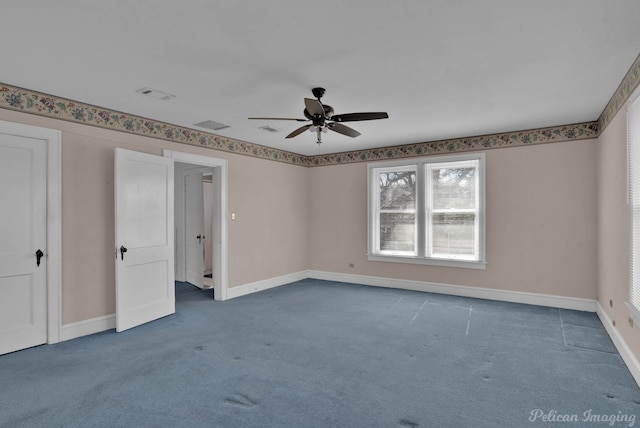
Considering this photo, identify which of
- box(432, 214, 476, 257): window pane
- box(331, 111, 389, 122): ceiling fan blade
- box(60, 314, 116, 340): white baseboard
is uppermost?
box(331, 111, 389, 122): ceiling fan blade

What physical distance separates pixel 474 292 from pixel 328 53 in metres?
4.44

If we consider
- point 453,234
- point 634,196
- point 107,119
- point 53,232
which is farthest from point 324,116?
point 453,234

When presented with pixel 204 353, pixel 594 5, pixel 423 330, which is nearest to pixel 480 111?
pixel 594 5

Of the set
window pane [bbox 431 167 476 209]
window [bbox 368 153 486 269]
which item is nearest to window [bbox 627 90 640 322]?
window [bbox 368 153 486 269]

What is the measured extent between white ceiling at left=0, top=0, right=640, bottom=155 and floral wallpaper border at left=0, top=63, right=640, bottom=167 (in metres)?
0.15

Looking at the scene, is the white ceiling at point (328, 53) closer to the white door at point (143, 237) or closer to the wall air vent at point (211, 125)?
the wall air vent at point (211, 125)

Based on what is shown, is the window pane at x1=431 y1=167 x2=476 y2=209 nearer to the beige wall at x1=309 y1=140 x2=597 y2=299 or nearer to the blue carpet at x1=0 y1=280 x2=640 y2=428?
the beige wall at x1=309 y1=140 x2=597 y2=299

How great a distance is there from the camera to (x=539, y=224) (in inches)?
198

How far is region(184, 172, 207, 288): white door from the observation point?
6.39m

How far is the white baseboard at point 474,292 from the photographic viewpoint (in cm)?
480

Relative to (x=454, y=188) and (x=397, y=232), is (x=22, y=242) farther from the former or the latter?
(x=454, y=188)

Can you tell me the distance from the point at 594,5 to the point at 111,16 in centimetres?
291

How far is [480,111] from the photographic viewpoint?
4.16 meters

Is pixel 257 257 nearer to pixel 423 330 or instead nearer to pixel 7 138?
pixel 423 330
